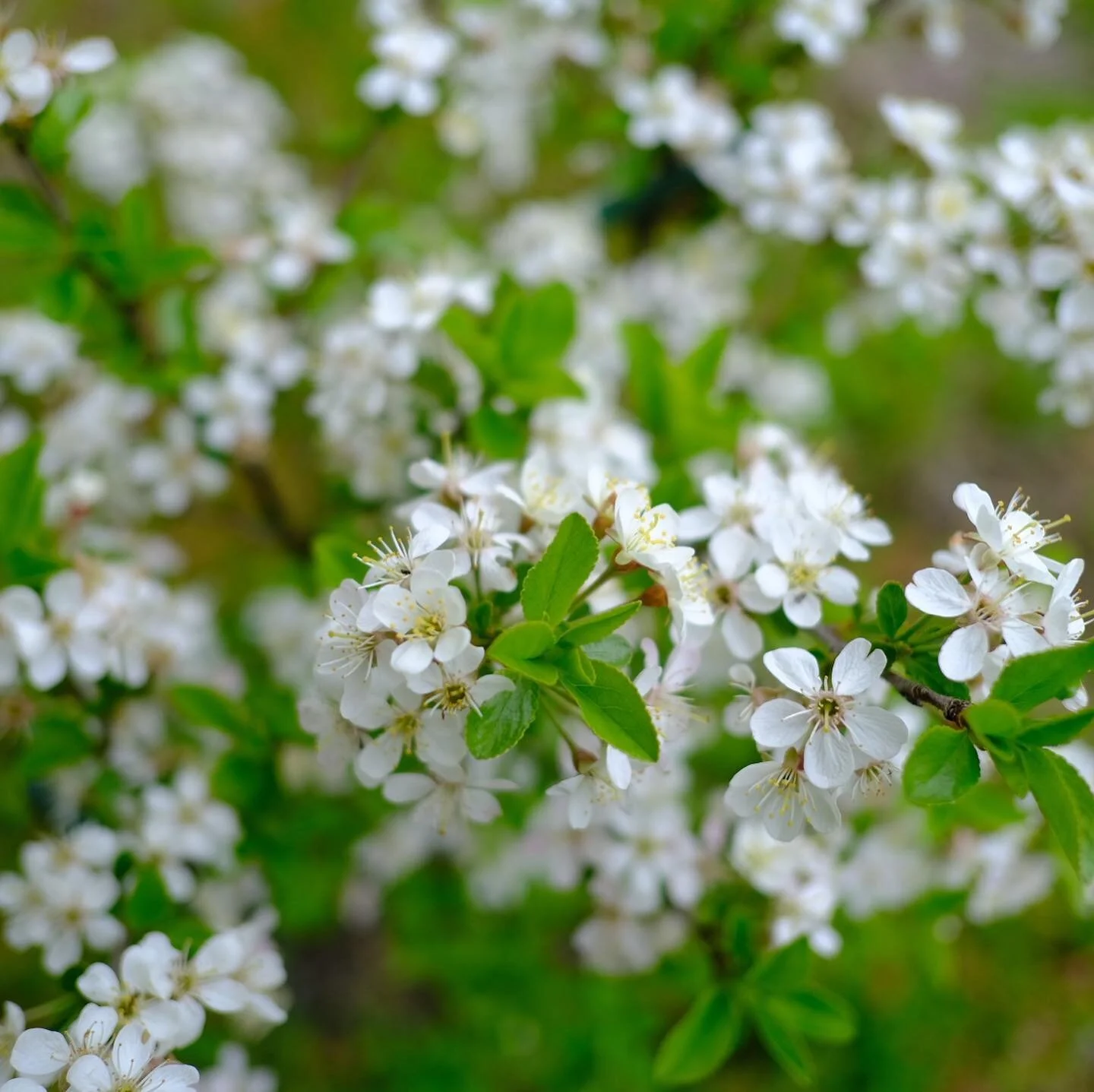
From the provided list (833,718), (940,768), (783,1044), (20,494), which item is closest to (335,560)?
(20,494)

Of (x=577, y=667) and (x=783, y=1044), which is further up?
(x=577, y=667)

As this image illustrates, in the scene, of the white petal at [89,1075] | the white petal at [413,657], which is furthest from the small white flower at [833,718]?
the white petal at [89,1075]

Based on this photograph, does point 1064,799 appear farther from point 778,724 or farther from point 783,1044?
point 783,1044

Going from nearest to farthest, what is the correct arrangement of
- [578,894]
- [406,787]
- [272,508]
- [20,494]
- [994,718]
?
[994,718] → [406,787] → [20,494] → [272,508] → [578,894]

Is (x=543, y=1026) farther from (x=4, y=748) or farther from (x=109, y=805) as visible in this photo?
(x=4, y=748)

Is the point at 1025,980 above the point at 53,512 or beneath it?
beneath

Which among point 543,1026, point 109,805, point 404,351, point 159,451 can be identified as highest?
point 404,351

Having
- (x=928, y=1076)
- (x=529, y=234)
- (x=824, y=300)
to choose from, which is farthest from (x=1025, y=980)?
(x=529, y=234)

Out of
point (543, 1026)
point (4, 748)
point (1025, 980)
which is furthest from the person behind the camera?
point (1025, 980)
